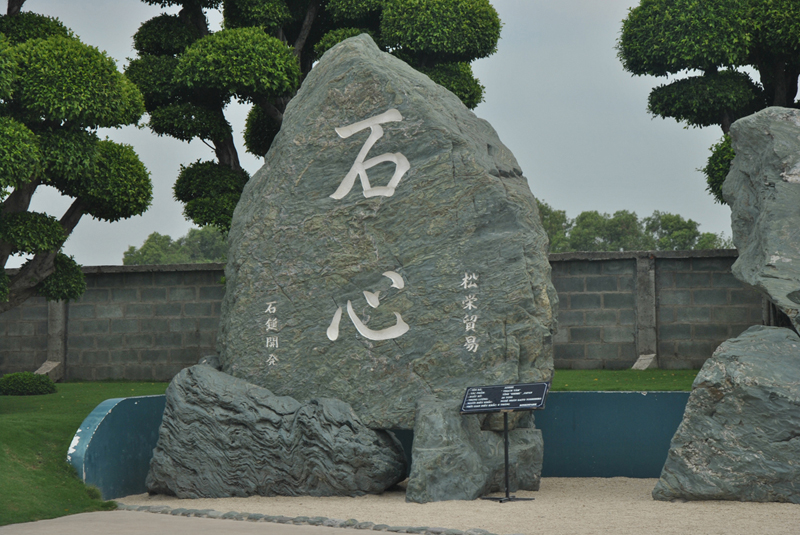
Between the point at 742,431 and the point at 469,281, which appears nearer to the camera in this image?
the point at 742,431

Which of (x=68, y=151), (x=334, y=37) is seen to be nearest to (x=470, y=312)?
(x=68, y=151)

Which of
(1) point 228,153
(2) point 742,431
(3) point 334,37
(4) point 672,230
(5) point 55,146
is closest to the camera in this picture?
(2) point 742,431

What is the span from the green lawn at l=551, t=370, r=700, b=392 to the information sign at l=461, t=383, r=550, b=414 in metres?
3.27

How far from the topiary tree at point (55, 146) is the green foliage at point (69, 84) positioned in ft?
0.03

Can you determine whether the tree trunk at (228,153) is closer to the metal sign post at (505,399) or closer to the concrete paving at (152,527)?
the metal sign post at (505,399)

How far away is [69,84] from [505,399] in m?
5.61

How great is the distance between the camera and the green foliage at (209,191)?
10.6m

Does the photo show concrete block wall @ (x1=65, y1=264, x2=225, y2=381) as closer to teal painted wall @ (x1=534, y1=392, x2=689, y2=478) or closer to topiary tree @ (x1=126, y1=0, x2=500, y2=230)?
topiary tree @ (x1=126, y1=0, x2=500, y2=230)

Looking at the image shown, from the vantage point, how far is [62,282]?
32.4 ft

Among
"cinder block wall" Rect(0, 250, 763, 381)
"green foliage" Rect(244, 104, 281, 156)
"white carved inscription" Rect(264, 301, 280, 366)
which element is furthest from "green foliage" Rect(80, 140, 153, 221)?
"white carved inscription" Rect(264, 301, 280, 366)

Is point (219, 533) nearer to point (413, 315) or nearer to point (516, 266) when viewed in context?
point (413, 315)

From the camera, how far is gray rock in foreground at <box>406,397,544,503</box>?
6.27 metres

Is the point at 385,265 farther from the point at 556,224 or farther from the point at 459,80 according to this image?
the point at 556,224

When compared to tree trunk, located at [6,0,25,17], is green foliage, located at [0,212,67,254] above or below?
below
